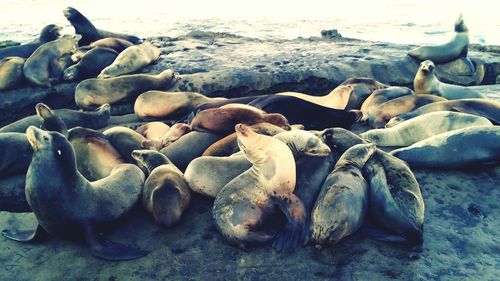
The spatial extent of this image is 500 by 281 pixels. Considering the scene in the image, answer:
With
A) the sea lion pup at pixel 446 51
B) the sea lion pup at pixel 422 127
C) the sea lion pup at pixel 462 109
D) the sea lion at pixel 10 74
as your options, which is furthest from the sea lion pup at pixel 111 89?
the sea lion pup at pixel 446 51

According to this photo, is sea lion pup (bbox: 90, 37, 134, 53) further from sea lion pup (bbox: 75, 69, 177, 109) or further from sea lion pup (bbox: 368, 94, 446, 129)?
sea lion pup (bbox: 368, 94, 446, 129)

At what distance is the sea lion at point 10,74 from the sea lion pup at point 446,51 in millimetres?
6830

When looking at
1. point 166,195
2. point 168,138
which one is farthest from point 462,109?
point 166,195

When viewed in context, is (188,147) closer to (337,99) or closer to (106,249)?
(106,249)

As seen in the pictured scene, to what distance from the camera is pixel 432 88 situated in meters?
6.02

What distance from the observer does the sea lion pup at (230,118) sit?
14.9 feet

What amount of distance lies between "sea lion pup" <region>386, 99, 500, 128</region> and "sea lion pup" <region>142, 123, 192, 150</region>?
2.35m

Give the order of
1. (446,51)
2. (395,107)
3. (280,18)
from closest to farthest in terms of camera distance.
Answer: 1. (395,107)
2. (446,51)
3. (280,18)

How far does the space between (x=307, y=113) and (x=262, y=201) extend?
2.02 meters

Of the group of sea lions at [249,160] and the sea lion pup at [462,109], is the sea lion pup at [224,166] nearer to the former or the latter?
the group of sea lions at [249,160]

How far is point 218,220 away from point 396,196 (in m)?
1.34

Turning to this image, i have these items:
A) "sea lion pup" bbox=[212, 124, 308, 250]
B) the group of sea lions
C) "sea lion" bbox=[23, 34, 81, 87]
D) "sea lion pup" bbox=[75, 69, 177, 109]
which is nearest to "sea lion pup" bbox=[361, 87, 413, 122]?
the group of sea lions

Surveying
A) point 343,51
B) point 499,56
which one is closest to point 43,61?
point 343,51

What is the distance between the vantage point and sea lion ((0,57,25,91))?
693 cm
